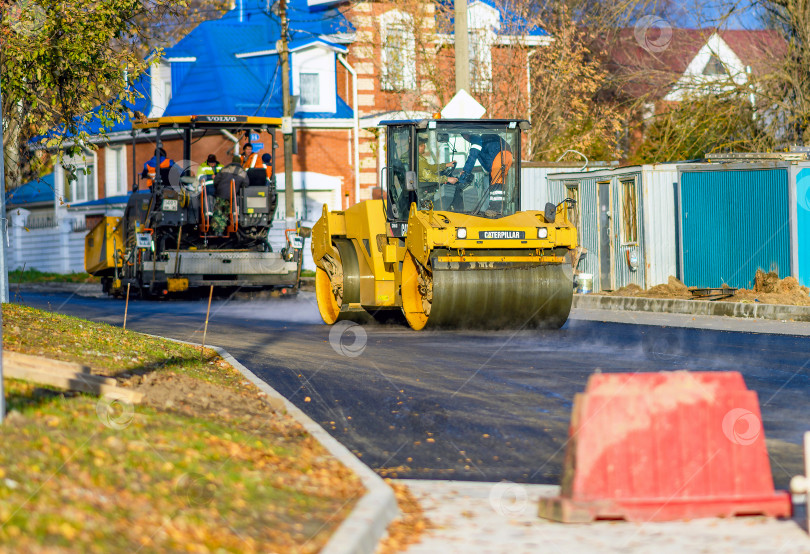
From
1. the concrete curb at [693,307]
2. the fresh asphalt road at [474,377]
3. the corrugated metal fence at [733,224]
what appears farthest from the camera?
the corrugated metal fence at [733,224]

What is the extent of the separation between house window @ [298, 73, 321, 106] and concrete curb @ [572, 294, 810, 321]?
21311 millimetres

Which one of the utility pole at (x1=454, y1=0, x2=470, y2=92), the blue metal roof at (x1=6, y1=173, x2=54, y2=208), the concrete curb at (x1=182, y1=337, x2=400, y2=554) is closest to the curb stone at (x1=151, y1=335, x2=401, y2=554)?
the concrete curb at (x1=182, y1=337, x2=400, y2=554)

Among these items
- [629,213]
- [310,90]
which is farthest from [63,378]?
[310,90]

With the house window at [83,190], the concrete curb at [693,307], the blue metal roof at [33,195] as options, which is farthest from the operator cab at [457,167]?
the blue metal roof at [33,195]

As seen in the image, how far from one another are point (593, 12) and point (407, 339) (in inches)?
1431

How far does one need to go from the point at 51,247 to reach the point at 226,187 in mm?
26152

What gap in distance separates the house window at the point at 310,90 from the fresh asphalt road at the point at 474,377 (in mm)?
24095

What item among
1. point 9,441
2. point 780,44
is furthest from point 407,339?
point 780,44

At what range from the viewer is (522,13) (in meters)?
37.8

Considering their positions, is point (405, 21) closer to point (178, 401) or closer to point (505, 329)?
point (505, 329)

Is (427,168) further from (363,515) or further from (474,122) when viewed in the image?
(363,515)

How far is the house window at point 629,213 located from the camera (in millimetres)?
24438

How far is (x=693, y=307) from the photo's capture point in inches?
825

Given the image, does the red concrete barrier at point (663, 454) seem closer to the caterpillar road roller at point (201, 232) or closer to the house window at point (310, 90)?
the caterpillar road roller at point (201, 232)
